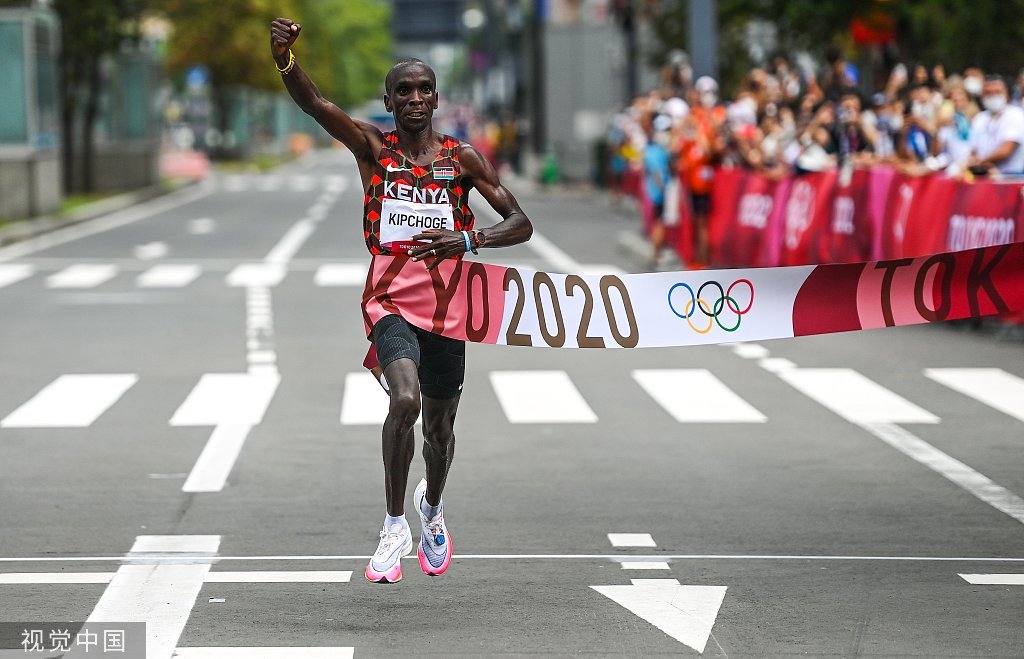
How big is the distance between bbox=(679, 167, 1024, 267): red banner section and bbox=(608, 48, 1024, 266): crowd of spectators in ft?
0.77

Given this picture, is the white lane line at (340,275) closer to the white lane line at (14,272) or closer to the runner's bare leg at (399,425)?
the white lane line at (14,272)

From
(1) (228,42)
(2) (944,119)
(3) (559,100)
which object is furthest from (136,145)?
(2) (944,119)

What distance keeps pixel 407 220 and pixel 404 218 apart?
0.01 meters

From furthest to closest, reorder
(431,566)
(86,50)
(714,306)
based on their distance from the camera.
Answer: (86,50)
(714,306)
(431,566)

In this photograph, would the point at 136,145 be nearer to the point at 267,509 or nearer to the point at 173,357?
the point at 173,357

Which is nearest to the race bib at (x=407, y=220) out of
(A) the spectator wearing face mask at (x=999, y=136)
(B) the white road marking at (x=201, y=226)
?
(A) the spectator wearing face mask at (x=999, y=136)

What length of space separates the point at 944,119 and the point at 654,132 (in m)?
6.85

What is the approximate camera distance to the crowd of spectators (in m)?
17.5

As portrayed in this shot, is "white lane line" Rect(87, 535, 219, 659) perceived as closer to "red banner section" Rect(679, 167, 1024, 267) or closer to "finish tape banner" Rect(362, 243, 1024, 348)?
"finish tape banner" Rect(362, 243, 1024, 348)

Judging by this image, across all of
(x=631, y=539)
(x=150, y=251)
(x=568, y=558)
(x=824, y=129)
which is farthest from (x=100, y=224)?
(x=568, y=558)

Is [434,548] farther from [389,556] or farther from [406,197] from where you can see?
[406,197]

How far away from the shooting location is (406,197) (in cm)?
698

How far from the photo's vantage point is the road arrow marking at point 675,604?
630cm

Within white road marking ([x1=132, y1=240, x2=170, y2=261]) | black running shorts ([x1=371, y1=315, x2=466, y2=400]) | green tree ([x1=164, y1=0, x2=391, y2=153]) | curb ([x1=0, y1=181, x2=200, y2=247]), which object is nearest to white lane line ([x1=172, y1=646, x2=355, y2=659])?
black running shorts ([x1=371, y1=315, x2=466, y2=400])
